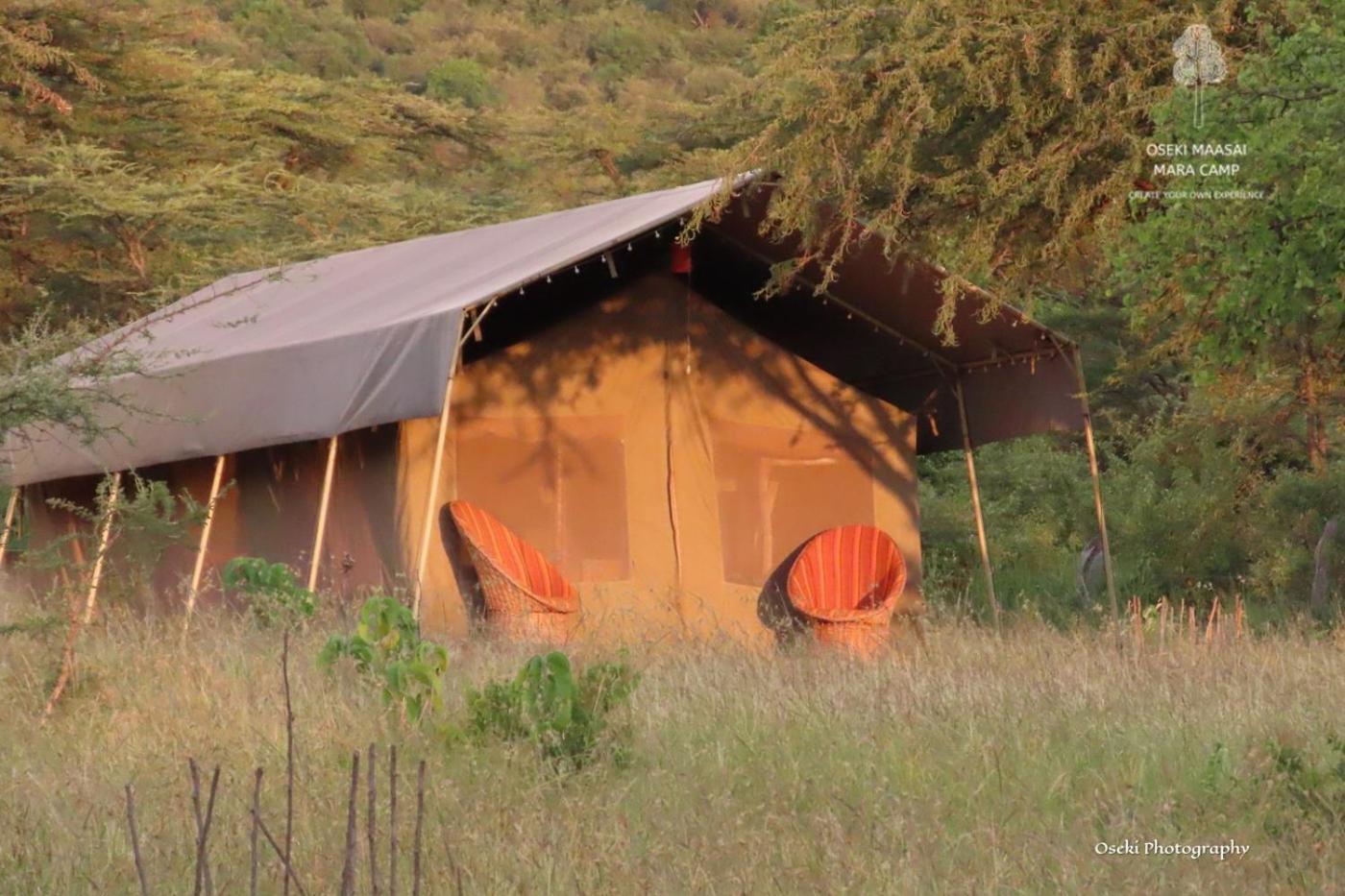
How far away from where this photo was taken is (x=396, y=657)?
7.01 metres

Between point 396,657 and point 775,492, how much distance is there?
4.59 metres

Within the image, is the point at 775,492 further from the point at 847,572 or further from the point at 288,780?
the point at 288,780

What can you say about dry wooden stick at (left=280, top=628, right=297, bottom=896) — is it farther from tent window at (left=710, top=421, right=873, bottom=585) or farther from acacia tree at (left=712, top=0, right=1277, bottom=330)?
tent window at (left=710, top=421, right=873, bottom=585)

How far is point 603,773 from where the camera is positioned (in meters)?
5.97

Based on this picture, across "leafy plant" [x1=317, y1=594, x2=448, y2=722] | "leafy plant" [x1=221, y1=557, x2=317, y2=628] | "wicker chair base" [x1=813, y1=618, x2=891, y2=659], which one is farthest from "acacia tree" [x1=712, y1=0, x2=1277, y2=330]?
"leafy plant" [x1=317, y1=594, x2=448, y2=722]

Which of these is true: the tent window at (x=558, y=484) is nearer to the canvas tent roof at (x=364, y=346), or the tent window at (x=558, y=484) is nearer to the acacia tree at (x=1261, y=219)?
the canvas tent roof at (x=364, y=346)

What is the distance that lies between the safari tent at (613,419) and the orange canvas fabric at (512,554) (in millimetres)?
139

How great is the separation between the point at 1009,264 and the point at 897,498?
1629 mm

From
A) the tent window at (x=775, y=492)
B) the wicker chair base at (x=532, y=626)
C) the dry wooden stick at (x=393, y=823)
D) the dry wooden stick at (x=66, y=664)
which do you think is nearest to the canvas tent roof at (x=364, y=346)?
the tent window at (x=775, y=492)

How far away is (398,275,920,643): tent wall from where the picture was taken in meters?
10.4

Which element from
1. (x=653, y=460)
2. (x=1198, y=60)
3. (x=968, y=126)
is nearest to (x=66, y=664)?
(x=653, y=460)

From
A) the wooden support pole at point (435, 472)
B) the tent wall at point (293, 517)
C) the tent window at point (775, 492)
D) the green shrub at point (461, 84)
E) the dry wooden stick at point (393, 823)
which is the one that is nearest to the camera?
the dry wooden stick at point (393, 823)

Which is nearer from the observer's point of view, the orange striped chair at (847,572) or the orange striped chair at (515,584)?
the orange striped chair at (515,584)

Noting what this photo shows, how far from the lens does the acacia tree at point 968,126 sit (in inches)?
396
